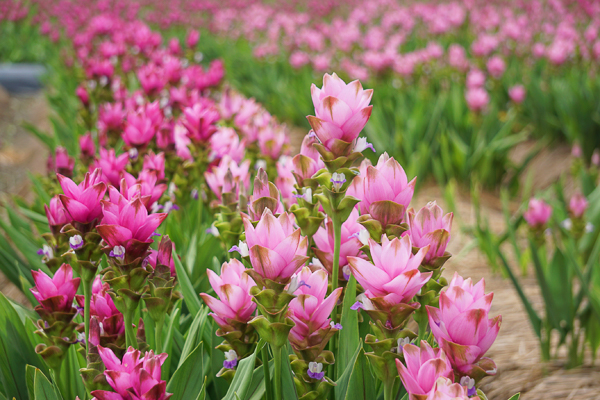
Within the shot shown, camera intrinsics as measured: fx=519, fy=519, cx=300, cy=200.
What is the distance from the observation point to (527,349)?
2043mm

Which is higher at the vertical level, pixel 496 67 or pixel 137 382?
pixel 496 67

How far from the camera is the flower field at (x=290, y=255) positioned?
80 cm

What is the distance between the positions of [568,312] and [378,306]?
131 cm

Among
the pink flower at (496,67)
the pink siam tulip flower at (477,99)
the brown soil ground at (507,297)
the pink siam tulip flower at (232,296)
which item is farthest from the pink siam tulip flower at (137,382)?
the pink flower at (496,67)

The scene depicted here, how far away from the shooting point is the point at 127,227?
896 mm

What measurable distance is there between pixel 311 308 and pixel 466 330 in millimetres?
243

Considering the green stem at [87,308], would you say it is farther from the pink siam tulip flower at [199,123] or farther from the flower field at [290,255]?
the pink siam tulip flower at [199,123]

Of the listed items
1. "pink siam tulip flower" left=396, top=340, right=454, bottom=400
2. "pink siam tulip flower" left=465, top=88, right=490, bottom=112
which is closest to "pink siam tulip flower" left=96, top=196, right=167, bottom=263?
"pink siam tulip flower" left=396, top=340, right=454, bottom=400

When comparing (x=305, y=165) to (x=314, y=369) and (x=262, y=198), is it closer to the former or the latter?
(x=262, y=198)

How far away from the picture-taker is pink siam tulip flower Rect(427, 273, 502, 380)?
0.75 metres

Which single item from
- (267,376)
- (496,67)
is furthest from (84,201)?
(496,67)

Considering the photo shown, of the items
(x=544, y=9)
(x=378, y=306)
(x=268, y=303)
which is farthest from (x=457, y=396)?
(x=544, y=9)

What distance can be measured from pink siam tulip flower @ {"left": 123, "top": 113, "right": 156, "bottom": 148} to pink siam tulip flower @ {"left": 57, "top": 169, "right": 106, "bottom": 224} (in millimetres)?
848

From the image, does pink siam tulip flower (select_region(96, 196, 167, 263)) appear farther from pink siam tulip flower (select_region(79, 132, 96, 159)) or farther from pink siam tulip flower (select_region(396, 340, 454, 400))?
pink siam tulip flower (select_region(79, 132, 96, 159))
